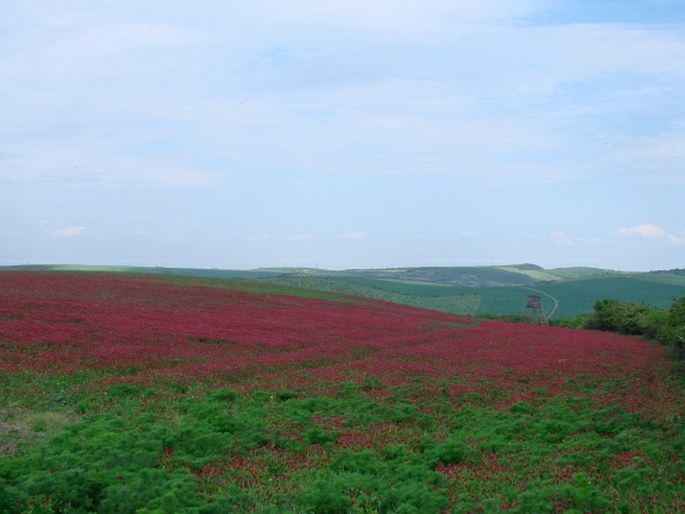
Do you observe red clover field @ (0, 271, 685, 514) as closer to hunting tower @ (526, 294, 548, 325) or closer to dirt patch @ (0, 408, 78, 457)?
dirt patch @ (0, 408, 78, 457)

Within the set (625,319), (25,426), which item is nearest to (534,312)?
(625,319)

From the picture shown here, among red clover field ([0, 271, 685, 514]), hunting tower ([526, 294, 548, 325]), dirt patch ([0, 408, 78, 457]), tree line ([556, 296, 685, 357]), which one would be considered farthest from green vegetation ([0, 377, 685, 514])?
hunting tower ([526, 294, 548, 325])

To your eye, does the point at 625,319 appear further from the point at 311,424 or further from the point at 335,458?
the point at 335,458

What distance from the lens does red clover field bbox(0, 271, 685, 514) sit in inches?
419

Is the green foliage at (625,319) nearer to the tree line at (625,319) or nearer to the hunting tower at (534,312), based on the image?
the tree line at (625,319)

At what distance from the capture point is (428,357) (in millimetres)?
30156

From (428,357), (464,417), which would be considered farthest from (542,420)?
(428,357)

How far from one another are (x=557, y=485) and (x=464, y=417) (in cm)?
630

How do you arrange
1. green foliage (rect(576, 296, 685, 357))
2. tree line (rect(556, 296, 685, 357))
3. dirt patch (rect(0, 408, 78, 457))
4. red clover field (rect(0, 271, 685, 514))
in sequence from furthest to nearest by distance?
tree line (rect(556, 296, 685, 357)), green foliage (rect(576, 296, 685, 357)), dirt patch (rect(0, 408, 78, 457)), red clover field (rect(0, 271, 685, 514))

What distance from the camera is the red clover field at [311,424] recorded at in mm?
10633

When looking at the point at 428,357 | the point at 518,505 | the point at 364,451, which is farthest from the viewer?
the point at 428,357

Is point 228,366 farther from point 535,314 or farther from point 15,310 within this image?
point 535,314

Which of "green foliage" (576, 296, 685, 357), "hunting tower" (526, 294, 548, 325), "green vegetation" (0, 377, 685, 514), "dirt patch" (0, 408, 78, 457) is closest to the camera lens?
"green vegetation" (0, 377, 685, 514)

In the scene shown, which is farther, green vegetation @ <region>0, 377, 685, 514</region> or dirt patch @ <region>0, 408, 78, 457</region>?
dirt patch @ <region>0, 408, 78, 457</region>
